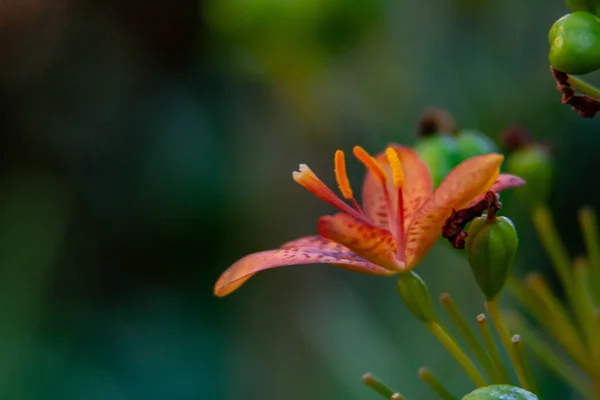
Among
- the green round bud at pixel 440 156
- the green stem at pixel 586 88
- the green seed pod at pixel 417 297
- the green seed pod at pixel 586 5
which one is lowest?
the green seed pod at pixel 417 297

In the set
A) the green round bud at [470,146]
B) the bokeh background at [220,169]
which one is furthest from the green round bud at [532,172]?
the bokeh background at [220,169]

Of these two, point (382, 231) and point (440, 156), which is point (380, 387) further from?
point (440, 156)

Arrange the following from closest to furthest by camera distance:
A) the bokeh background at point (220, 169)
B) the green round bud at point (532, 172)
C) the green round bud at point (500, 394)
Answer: the green round bud at point (500, 394), the green round bud at point (532, 172), the bokeh background at point (220, 169)

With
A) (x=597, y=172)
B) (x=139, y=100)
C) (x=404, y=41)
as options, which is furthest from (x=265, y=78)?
(x=597, y=172)

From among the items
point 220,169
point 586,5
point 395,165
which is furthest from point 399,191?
point 220,169

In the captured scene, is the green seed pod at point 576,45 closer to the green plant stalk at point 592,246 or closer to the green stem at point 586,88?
the green stem at point 586,88

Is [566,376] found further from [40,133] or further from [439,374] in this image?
[40,133]
